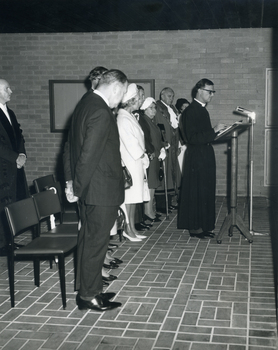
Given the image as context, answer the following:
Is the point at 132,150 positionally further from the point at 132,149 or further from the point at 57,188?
the point at 57,188

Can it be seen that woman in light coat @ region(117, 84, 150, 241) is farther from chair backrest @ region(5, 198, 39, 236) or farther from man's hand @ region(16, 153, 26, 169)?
chair backrest @ region(5, 198, 39, 236)

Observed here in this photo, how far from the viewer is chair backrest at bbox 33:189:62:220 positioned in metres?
4.13

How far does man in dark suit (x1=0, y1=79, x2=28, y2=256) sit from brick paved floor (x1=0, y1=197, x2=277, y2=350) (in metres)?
0.58

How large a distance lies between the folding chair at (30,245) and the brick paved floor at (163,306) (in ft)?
1.00

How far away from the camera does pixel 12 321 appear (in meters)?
3.46

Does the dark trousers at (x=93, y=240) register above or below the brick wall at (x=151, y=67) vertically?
below

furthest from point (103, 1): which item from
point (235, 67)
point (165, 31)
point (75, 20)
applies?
point (235, 67)

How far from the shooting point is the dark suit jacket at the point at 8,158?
204 inches

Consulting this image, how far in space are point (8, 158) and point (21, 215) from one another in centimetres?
158

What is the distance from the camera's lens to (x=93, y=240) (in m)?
3.44

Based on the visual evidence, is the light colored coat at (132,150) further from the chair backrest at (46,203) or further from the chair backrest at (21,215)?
the chair backrest at (21,215)

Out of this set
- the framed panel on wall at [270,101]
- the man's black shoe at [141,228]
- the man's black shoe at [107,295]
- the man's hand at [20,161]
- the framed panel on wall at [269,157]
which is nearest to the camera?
the man's black shoe at [107,295]

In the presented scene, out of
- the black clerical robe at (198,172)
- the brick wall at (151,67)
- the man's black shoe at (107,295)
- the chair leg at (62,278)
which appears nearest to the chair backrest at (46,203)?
the chair leg at (62,278)

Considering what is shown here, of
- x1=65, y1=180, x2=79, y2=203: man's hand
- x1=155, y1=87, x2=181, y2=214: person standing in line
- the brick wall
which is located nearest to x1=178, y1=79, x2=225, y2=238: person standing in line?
x1=155, y1=87, x2=181, y2=214: person standing in line
